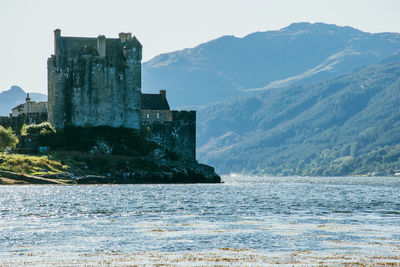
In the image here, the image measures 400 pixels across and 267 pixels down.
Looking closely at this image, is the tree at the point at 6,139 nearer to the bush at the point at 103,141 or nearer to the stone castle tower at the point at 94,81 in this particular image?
the bush at the point at 103,141

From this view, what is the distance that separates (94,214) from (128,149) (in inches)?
2879

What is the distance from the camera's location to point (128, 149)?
12781 cm

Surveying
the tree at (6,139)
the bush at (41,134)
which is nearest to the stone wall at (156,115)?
the bush at (41,134)

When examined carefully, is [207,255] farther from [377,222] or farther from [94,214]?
[94,214]

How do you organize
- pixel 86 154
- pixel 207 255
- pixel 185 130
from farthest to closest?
pixel 185 130 < pixel 86 154 < pixel 207 255

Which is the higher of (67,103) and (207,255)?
(67,103)

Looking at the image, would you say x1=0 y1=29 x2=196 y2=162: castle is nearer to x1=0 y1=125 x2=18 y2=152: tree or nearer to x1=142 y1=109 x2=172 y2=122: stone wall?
x1=142 y1=109 x2=172 y2=122: stone wall

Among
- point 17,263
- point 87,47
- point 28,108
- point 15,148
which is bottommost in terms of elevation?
point 17,263

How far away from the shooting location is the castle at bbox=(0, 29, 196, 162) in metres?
133

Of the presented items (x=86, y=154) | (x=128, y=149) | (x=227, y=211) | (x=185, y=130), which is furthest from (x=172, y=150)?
(x=227, y=211)

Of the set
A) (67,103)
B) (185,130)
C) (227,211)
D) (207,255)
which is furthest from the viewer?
(185,130)

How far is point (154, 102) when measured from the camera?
146m

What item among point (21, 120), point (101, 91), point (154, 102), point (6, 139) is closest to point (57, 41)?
point (101, 91)

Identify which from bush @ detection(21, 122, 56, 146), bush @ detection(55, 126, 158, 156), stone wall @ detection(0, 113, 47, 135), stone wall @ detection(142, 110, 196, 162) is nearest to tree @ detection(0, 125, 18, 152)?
bush @ detection(21, 122, 56, 146)
